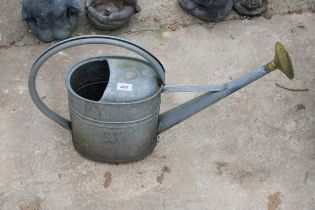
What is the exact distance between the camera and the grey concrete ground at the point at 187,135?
2.69 metres

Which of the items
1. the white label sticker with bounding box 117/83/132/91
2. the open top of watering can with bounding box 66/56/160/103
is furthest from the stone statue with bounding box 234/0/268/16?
the white label sticker with bounding box 117/83/132/91

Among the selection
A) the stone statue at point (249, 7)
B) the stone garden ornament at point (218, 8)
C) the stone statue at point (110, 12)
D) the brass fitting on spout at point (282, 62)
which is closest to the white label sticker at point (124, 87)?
the brass fitting on spout at point (282, 62)

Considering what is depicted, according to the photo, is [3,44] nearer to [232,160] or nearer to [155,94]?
[155,94]

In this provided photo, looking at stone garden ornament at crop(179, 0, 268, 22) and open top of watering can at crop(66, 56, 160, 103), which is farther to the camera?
stone garden ornament at crop(179, 0, 268, 22)

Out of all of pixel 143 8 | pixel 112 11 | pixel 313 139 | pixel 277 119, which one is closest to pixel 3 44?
pixel 112 11

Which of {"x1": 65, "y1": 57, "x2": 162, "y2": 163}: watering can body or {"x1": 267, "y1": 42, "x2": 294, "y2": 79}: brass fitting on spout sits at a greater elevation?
{"x1": 267, "y1": 42, "x2": 294, "y2": 79}: brass fitting on spout

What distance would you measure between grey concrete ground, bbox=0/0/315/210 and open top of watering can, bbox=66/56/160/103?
0.41 metres

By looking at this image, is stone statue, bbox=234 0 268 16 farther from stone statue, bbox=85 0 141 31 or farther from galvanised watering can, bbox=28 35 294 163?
galvanised watering can, bbox=28 35 294 163

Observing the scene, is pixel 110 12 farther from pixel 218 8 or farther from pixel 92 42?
pixel 92 42

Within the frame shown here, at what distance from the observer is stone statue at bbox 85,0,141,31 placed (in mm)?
3443

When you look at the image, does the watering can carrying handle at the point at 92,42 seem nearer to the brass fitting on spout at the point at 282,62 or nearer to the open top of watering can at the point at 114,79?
the open top of watering can at the point at 114,79

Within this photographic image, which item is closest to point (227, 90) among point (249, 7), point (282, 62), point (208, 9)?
point (282, 62)

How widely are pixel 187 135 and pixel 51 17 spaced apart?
123cm

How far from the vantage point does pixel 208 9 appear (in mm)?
3684
